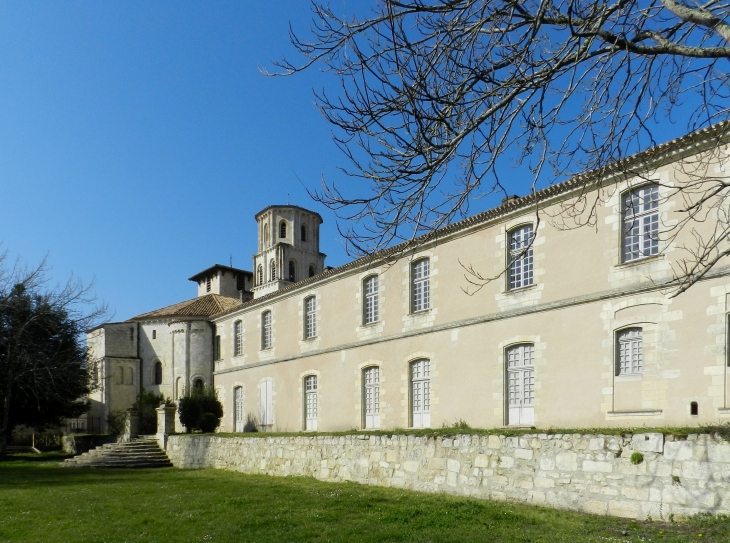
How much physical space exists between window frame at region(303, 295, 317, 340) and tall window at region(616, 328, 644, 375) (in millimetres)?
12164

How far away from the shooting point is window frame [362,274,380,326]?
20.4m

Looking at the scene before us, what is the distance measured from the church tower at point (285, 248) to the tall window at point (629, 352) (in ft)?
80.4

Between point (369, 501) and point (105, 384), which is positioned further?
point (105, 384)

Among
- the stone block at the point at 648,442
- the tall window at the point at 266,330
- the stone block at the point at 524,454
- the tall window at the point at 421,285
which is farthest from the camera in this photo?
the tall window at the point at 266,330

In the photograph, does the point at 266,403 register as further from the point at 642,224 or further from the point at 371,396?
the point at 642,224

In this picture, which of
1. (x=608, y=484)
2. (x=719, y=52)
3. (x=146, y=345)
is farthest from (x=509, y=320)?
(x=146, y=345)

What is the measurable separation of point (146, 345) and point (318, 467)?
22.2 metres

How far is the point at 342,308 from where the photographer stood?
21891 mm

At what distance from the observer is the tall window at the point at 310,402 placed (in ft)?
76.2

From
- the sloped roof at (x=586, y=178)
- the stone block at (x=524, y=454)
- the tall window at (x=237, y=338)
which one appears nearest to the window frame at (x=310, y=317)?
the sloped roof at (x=586, y=178)

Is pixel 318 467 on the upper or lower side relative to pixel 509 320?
lower

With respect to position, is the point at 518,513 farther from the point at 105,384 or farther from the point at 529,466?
the point at 105,384

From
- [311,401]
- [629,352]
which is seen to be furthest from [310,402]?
[629,352]

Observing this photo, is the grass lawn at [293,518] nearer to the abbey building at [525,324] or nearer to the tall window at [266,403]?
the abbey building at [525,324]
